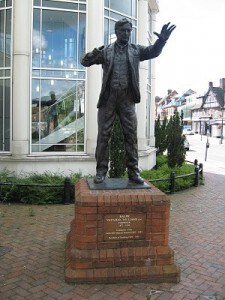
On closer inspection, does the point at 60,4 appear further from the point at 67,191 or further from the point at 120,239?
the point at 120,239

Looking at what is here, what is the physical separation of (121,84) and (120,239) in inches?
85.0

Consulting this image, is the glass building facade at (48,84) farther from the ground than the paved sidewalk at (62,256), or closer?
farther from the ground

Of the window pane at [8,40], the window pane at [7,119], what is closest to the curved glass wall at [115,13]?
the window pane at [8,40]

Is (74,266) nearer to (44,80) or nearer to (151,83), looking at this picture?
(44,80)

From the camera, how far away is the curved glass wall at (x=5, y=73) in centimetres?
1184

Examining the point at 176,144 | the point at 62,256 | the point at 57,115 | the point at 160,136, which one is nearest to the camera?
the point at 62,256

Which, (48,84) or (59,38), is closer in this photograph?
(48,84)

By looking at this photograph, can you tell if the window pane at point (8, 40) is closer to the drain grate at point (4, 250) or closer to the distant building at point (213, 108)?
the drain grate at point (4, 250)

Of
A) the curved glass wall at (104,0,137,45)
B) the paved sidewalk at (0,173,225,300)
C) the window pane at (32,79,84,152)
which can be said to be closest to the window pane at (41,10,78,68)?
the window pane at (32,79,84,152)

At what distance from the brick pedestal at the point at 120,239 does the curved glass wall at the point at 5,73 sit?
7.67 meters

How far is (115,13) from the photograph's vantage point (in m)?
13.0

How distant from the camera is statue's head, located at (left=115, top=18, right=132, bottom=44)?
16.6ft

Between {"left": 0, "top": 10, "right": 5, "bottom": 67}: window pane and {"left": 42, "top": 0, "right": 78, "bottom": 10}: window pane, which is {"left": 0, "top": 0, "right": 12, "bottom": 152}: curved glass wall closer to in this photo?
{"left": 0, "top": 10, "right": 5, "bottom": 67}: window pane

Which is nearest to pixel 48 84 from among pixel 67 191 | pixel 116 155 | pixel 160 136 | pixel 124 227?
pixel 116 155
